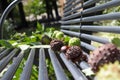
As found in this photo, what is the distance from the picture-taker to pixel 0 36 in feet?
13.2

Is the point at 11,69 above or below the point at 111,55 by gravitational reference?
below

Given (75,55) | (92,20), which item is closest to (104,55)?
(75,55)

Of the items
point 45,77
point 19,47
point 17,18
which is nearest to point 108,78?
point 45,77

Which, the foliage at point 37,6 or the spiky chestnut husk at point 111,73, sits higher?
the spiky chestnut husk at point 111,73

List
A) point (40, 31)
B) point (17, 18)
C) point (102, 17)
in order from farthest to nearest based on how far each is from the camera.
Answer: point (17, 18)
point (40, 31)
point (102, 17)

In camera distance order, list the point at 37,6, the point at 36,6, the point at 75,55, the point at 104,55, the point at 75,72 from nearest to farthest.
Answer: the point at 104,55
the point at 75,72
the point at 75,55
the point at 37,6
the point at 36,6

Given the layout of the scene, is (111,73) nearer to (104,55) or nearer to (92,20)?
(104,55)

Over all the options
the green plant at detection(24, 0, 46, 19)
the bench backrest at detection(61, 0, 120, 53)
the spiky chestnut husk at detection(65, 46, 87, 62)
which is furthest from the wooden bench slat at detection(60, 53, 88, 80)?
the green plant at detection(24, 0, 46, 19)

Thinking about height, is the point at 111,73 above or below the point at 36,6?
above

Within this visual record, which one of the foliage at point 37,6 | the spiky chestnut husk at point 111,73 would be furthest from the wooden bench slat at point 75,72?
the foliage at point 37,6

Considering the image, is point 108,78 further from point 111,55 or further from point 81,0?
point 81,0

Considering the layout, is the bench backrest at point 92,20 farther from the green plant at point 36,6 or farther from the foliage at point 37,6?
the foliage at point 37,6

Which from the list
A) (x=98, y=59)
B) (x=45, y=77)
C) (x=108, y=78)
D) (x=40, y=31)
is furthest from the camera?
(x=40, y=31)

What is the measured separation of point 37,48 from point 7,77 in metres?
1.40
